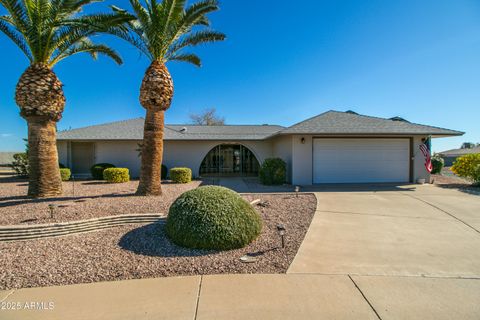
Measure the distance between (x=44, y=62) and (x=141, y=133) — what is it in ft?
29.0

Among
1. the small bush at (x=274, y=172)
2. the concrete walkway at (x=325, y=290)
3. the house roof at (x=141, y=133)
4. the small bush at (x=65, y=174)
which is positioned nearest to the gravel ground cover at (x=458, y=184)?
the concrete walkway at (x=325, y=290)

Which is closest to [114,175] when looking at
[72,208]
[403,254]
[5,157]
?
[72,208]

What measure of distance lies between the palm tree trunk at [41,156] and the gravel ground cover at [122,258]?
4.27 metres

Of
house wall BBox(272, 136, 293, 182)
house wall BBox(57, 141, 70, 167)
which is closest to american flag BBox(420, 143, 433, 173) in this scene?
house wall BBox(272, 136, 293, 182)

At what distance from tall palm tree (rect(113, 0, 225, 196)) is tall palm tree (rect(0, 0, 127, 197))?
31.5 inches

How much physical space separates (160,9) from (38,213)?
23.4ft

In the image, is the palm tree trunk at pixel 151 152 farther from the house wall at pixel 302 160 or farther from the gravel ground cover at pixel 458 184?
the gravel ground cover at pixel 458 184

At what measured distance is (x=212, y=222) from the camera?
4871mm

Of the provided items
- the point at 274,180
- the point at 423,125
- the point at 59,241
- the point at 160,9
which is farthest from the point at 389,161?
the point at 59,241

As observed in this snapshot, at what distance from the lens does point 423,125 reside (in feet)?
44.6

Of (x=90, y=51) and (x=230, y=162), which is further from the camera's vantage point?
(x=230, y=162)

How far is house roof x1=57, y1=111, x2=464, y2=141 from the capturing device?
12.3 metres

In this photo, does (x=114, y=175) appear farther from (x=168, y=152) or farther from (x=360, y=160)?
(x=360, y=160)

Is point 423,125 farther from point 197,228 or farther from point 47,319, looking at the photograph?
point 47,319
